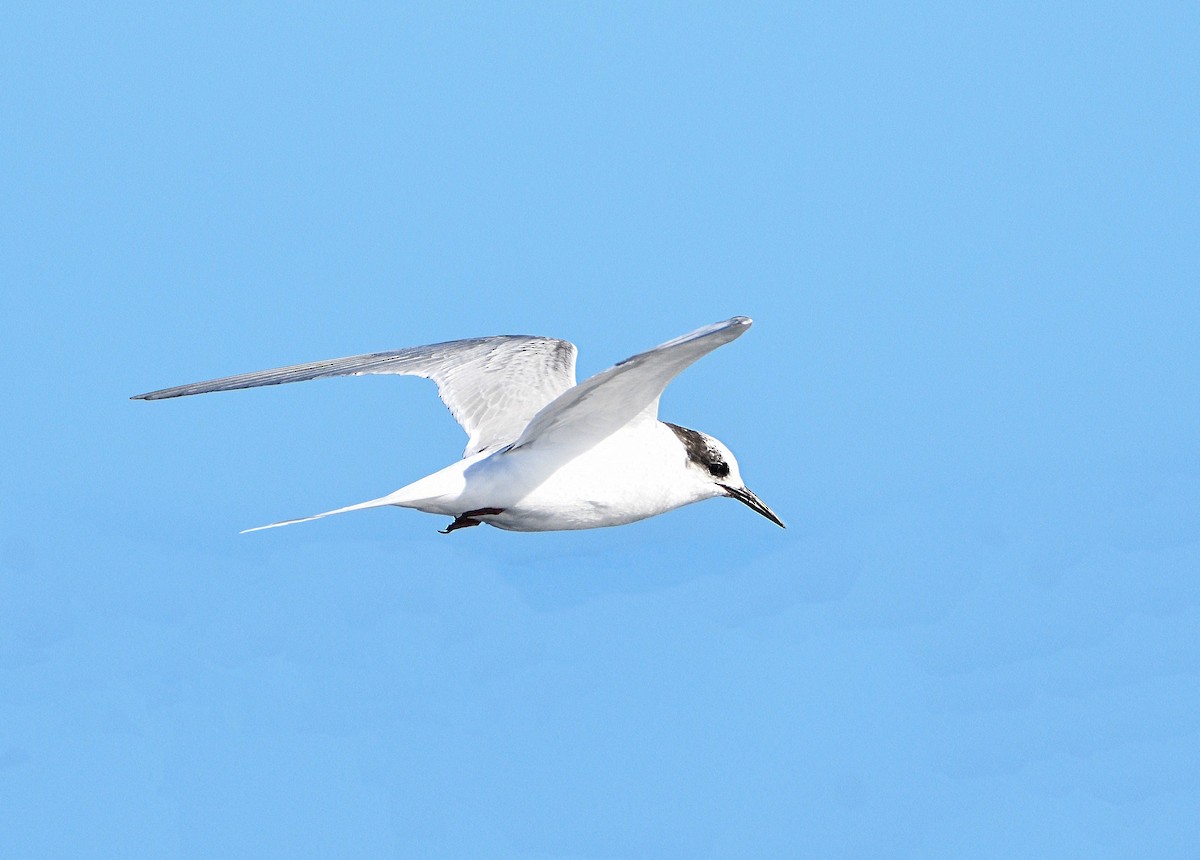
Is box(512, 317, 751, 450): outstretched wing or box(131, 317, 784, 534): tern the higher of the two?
box(512, 317, 751, 450): outstretched wing

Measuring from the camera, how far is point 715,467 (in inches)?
334

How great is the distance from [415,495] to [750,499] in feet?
7.19

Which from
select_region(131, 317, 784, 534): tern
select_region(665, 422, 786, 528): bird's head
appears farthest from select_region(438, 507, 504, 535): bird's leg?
select_region(665, 422, 786, 528): bird's head

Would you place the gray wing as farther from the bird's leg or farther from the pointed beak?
the pointed beak

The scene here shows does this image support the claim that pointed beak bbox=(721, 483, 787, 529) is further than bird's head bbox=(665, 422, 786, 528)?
Yes

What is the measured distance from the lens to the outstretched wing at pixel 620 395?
612 cm

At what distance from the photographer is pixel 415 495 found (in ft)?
24.7

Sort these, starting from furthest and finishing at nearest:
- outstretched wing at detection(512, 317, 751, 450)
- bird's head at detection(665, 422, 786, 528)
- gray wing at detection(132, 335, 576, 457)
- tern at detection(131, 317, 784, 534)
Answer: gray wing at detection(132, 335, 576, 457) < bird's head at detection(665, 422, 786, 528) < tern at detection(131, 317, 784, 534) < outstretched wing at detection(512, 317, 751, 450)

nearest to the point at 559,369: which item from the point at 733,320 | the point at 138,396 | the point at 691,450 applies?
the point at 691,450

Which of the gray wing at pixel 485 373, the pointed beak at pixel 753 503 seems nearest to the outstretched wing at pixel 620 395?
the gray wing at pixel 485 373

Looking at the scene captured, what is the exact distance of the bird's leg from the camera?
307 inches

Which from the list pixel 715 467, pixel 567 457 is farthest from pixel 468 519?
pixel 715 467

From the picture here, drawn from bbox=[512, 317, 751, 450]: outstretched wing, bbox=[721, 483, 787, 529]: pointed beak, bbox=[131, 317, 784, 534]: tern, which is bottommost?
bbox=[721, 483, 787, 529]: pointed beak

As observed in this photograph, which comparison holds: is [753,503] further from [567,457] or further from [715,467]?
[567,457]
